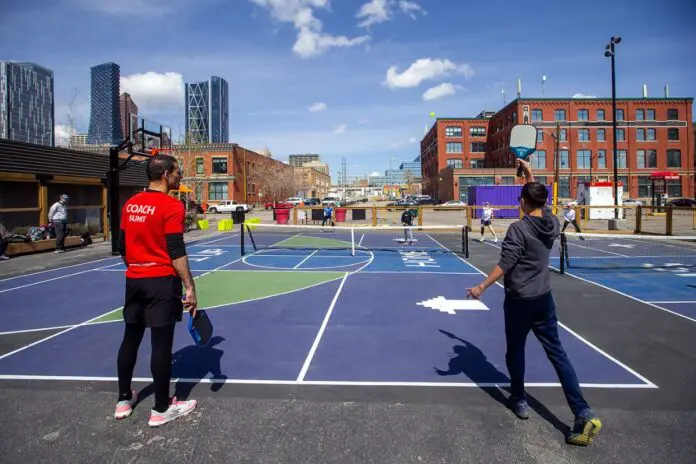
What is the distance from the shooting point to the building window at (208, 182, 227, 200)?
209 ft

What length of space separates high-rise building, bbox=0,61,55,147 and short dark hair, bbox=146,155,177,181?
45501 millimetres

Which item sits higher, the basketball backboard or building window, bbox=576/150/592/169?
building window, bbox=576/150/592/169

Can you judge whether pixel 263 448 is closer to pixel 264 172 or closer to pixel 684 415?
pixel 684 415

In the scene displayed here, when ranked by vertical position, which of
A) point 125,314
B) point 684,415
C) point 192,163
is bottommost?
point 684,415

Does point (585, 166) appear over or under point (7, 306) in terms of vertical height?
over

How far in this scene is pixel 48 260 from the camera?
14969 millimetres

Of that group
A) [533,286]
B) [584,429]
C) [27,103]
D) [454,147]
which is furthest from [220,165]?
[584,429]

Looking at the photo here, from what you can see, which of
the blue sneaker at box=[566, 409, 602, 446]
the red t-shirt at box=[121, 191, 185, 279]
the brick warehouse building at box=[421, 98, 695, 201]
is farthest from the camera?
the brick warehouse building at box=[421, 98, 695, 201]

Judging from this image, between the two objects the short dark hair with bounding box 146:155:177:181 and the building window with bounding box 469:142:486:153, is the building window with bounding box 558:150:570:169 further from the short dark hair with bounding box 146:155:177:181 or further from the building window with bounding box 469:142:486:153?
the short dark hair with bounding box 146:155:177:181

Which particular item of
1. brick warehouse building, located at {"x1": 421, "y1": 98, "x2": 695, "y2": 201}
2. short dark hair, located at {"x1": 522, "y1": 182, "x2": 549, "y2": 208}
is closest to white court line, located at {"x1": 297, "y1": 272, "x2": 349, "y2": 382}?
short dark hair, located at {"x1": 522, "y1": 182, "x2": 549, "y2": 208}

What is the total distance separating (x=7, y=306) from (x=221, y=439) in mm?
7462

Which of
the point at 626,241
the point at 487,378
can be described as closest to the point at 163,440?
the point at 487,378

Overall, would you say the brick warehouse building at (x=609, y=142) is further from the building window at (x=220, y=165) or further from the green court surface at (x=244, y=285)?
the green court surface at (x=244, y=285)

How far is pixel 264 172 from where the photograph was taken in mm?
76812
